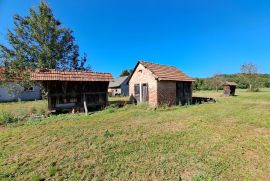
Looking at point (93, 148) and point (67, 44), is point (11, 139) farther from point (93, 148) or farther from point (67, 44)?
point (67, 44)

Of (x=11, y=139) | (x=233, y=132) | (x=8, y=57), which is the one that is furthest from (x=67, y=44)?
(x=233, y=132)

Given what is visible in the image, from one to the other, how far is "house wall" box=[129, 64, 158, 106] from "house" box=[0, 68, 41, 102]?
48.9ft

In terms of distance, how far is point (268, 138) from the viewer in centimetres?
673

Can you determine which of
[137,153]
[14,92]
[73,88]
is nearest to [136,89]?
[73,88]

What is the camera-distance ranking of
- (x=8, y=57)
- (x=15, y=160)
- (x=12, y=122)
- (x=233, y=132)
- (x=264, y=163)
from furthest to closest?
(x=8, y=57) < (x=12, y=122) < (x=233, y=132) < (x=15, y=160) < (x=264, y=163)

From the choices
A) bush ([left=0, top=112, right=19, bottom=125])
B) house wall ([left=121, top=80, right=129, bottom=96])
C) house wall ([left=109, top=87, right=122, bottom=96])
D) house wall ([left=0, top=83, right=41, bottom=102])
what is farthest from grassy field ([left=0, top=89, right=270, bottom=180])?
house wall ([left=109, top=87, right=122, bottom=96])

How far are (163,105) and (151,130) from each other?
8.21m

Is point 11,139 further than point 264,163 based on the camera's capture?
Yes

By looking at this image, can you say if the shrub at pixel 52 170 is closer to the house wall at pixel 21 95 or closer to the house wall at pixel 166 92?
the house wall at pixel 166 92

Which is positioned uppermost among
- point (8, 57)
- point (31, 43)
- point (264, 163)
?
point (31, 43)

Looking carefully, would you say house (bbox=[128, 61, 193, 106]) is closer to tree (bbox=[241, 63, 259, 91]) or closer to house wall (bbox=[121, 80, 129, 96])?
house wall (bbox=[121, 80, 129, 96])

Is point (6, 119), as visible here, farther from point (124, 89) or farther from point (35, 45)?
point (124, 89)

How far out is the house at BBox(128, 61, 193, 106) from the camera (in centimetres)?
1616

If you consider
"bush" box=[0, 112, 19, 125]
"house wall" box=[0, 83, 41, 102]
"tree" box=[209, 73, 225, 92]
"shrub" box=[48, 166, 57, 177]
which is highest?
"tree" box=[209, 73, 225, 92]
